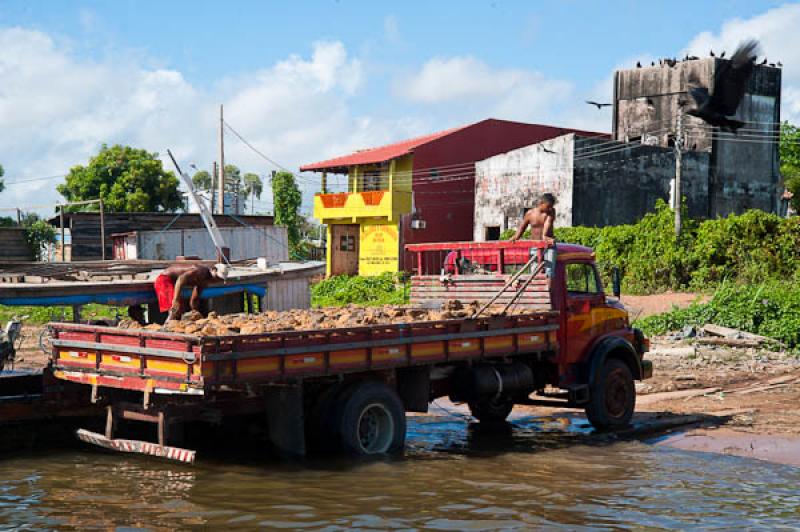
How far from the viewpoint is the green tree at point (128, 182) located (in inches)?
1924

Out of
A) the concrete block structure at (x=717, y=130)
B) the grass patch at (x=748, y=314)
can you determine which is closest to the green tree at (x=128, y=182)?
the concrete block structure at (x=717, y=130)

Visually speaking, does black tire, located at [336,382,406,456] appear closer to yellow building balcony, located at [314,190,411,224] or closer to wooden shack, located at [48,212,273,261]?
wooden shack, located at [48,212,273,261]

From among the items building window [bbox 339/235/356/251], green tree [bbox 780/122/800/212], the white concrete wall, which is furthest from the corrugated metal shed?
green tree [bbox 780/122/800/212]

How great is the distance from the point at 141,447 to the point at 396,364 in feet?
8.61

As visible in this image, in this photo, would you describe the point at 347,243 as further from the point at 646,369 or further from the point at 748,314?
the point at 646,369

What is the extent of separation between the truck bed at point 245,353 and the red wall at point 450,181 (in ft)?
99.6

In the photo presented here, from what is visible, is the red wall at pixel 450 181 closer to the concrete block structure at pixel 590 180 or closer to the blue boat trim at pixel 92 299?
the concrete block structure at pixel 590 180

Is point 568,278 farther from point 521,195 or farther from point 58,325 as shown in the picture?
point 521,195

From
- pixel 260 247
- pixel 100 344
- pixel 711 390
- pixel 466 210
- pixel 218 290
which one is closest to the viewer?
pixel 100 344

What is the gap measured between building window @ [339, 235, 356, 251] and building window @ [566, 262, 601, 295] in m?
33.3

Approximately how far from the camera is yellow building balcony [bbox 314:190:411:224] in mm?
41000

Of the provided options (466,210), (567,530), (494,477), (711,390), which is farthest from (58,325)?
(466,210)

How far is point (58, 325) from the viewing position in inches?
372

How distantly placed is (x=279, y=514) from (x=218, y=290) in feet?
31.7
